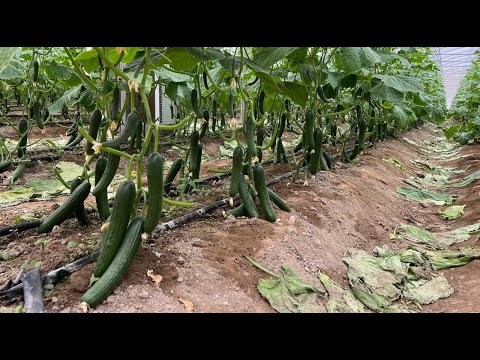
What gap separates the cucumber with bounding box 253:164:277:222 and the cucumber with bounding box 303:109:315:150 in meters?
0.99

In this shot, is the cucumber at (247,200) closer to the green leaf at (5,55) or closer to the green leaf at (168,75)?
the green leaf at (168,75)

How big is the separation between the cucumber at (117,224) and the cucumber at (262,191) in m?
1.50

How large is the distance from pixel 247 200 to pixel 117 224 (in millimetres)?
1553

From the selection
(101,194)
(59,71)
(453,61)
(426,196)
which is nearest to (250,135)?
(101,194)

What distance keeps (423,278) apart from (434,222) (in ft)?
7.16

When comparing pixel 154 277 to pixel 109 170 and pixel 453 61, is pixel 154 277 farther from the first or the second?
pixel 453 61

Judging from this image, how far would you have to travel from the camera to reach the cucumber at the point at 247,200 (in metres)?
3.49

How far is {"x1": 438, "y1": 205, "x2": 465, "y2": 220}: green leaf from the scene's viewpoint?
5453 millimetres

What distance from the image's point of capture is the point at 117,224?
7.00 ft

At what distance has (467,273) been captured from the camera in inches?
140

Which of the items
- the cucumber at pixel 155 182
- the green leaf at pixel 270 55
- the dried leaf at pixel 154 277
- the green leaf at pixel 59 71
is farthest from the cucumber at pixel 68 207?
the green leaf at pixel 59 71

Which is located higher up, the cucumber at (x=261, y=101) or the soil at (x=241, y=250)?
the cucumber at (x=261, y=101)

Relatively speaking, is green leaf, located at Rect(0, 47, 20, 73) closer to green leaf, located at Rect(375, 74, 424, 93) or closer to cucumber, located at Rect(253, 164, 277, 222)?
cucumber, located at Rect(253, 164, 277, 222)
